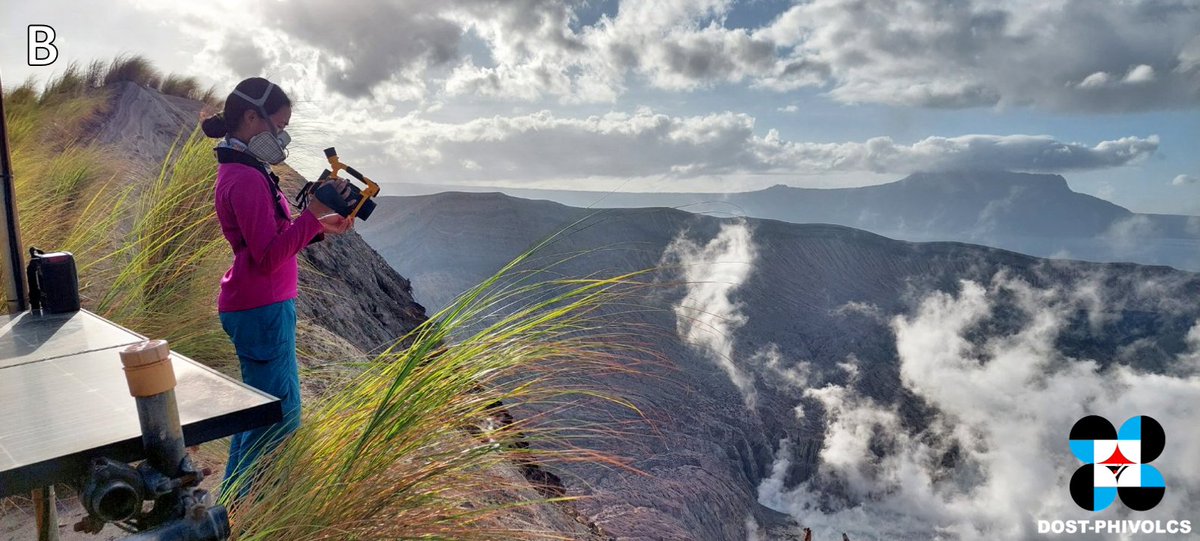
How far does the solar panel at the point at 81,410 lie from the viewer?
3.56 feet

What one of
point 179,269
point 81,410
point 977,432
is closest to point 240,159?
point 81,410

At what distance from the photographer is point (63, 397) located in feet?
4.57

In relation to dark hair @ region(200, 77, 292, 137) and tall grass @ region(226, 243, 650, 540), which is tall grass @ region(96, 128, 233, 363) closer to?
dark hair @ region(200, 77, 292, 137)

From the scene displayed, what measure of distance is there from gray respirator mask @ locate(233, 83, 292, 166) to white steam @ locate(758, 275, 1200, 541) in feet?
176

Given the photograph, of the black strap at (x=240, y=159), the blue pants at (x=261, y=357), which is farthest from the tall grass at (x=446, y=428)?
the black strap at (x=240, y=159)

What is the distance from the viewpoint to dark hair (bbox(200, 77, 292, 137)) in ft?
7.18

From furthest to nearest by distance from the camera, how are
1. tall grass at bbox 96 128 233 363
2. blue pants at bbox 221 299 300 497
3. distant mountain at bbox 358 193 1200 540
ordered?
1. distant mountain at bbox 358 193 1200 540
2. tall grass at bbox 96 128 233 363
3. blue pants at bbox 221 299 300 497

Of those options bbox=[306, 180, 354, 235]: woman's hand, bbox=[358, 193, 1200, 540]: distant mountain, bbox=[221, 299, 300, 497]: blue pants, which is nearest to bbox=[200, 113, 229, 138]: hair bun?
bbox=[306, 180, 354, 235]: woman's hand

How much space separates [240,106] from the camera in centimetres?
219

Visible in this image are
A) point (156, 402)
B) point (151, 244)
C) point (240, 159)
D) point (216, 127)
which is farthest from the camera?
point (151, 244)

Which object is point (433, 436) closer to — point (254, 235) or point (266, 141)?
point (254, 235)

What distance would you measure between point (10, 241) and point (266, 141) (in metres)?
1.27

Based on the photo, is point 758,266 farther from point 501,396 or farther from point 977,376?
point 501,396

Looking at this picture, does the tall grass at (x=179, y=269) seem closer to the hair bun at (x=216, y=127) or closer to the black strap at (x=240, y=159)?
the hair bun at (x=216, y=127)
